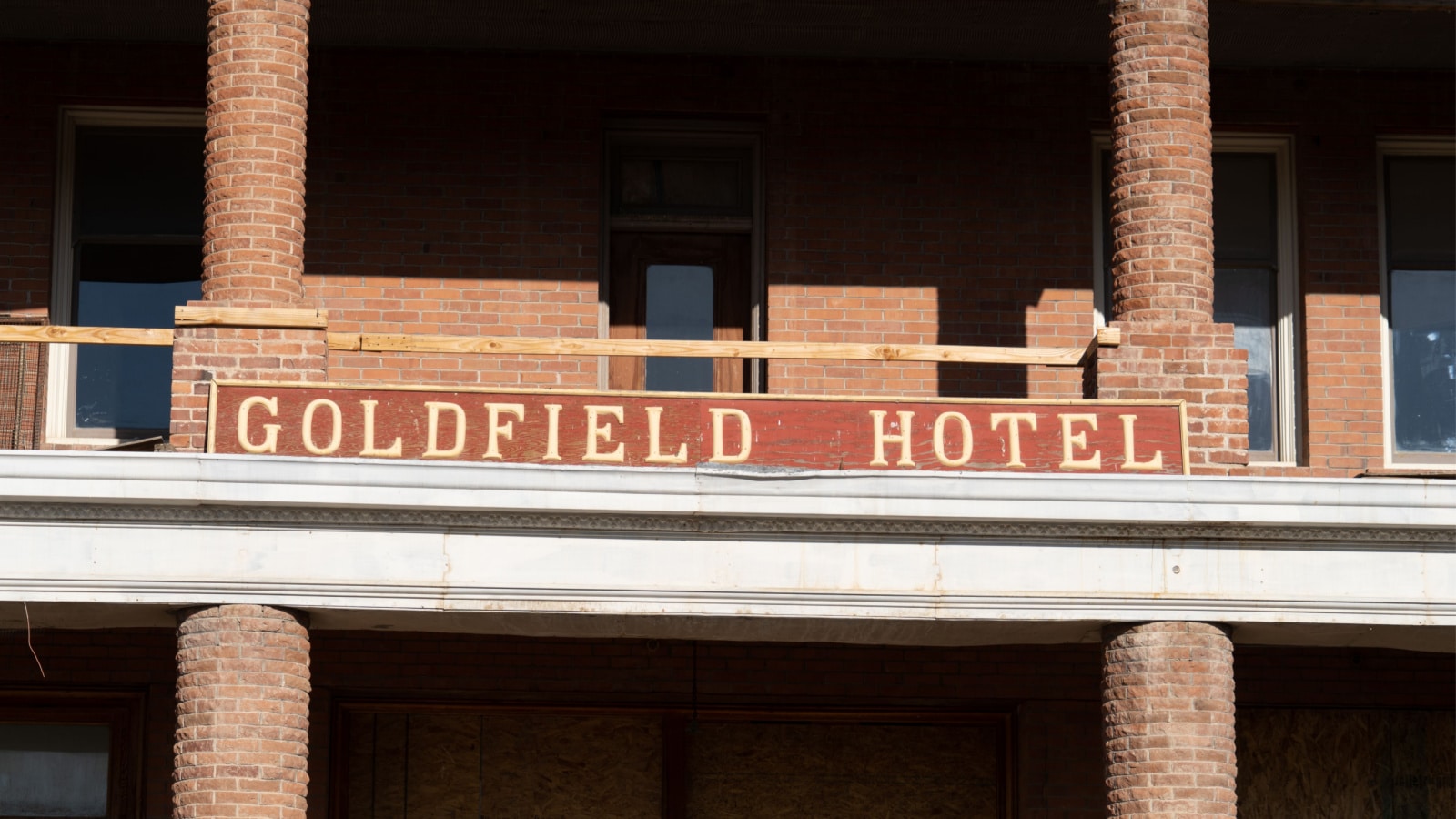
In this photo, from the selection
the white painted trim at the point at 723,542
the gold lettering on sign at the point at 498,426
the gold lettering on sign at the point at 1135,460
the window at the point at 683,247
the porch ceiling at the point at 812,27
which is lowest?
the white painted trim at the point at 723,542

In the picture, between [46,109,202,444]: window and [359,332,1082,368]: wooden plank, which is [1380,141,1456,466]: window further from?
[46,109,202,444]: window

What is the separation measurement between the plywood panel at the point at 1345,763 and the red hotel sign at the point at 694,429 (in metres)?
3.37

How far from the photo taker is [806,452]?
1045 centimetres

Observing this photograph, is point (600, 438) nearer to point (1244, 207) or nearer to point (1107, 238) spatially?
point (1107, 238)

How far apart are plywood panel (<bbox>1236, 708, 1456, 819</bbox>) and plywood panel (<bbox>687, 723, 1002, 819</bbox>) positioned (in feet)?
5.67

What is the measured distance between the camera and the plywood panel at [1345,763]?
12922 mm

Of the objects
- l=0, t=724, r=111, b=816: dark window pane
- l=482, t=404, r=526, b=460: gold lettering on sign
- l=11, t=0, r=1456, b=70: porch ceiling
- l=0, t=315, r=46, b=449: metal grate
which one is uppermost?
l=11, t=0, r=1456, b=70: porch ceiling

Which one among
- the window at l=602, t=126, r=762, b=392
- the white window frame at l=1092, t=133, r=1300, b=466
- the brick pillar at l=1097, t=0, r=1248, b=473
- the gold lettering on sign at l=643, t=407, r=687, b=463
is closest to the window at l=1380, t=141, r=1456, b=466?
the white window frame at l=1092, t=133, r=1300, b=466

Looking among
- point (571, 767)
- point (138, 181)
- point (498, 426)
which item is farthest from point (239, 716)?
point (138, 181)

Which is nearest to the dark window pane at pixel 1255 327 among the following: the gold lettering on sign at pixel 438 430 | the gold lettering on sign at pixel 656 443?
the gold lettering on sign at pixel 656 443

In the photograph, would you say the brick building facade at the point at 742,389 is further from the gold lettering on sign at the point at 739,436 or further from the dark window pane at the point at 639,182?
the gold lettering on sign at the point at 739,436

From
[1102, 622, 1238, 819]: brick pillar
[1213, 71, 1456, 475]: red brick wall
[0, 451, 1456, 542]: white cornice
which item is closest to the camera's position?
[0, 451, 1456, 542]: white cornice

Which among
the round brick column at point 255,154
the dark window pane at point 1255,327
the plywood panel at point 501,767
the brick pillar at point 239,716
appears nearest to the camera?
the brick pillar at point 239,716

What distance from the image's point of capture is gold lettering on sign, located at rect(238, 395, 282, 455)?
33.4 ft
